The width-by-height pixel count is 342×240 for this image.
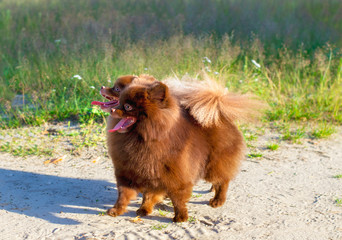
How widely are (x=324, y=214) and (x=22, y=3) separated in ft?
35.4

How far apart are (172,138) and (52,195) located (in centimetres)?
157

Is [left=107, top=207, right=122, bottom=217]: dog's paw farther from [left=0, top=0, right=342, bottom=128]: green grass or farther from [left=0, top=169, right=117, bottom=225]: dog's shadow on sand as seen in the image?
[left=0, top=0, right=342, bottom=128]: green grass

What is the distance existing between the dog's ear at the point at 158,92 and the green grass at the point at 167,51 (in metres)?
1.93

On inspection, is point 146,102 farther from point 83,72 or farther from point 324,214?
point 83,72

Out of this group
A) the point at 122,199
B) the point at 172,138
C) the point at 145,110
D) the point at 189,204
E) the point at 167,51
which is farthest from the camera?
the point at 167,51

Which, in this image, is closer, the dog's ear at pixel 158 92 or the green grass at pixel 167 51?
the dog's ear at pixel 158 92

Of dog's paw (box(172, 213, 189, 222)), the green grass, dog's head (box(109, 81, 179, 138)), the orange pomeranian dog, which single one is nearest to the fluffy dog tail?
the orange pomeranian dog

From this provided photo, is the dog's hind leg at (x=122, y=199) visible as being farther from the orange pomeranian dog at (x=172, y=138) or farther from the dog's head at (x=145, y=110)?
the dog's head at (x=145, y=110)

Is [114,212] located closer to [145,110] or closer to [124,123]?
[124,123]

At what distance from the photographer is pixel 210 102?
12.0 ft

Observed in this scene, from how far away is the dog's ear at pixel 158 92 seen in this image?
123 inches

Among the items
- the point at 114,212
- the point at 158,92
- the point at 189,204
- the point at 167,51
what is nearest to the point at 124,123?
the point at 158,92

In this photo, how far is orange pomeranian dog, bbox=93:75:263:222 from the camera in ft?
10.4

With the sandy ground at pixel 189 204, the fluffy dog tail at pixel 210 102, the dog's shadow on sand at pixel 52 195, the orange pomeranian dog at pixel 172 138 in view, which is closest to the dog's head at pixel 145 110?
the orange pomeranian dog at pixel 172 138
